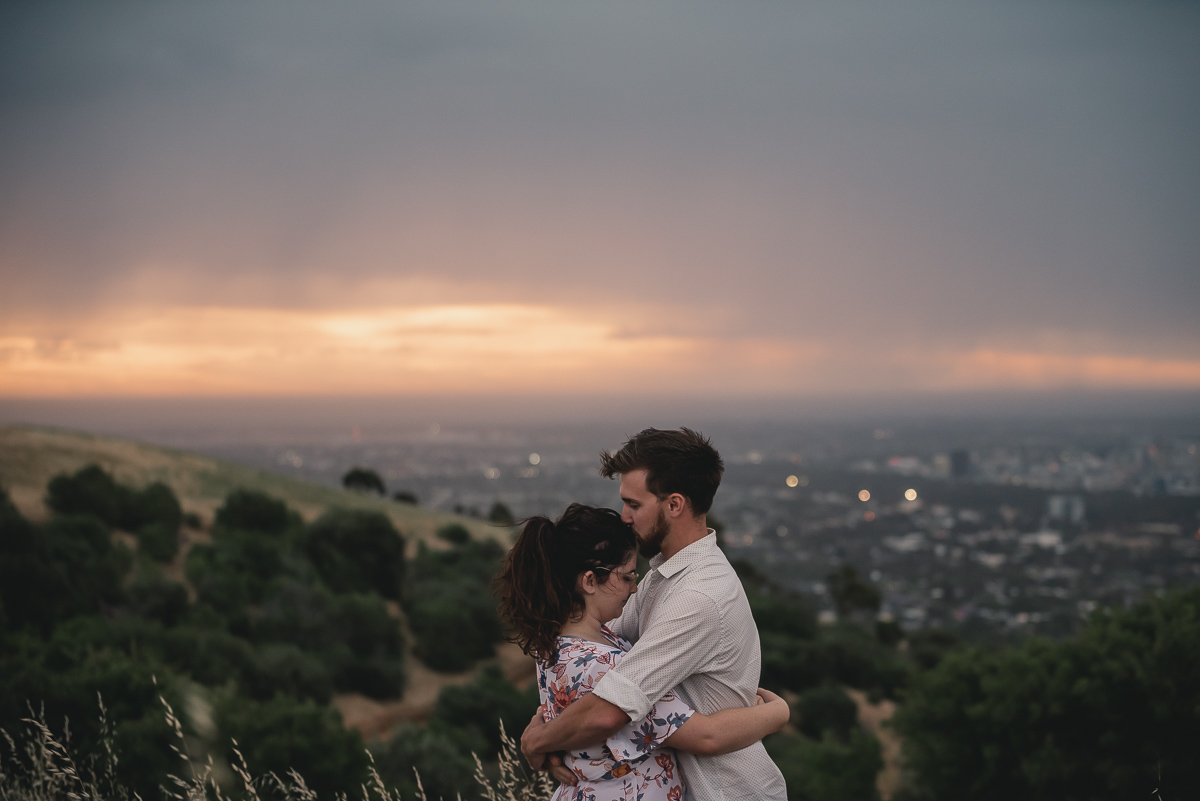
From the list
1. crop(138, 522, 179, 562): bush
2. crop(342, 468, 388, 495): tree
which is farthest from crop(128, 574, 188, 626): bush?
crop(342, 468, 388, 495): tree

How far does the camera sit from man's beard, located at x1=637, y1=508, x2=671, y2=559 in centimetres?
291

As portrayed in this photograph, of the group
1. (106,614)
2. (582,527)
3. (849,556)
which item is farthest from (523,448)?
(582,527)

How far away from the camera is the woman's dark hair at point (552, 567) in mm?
2822

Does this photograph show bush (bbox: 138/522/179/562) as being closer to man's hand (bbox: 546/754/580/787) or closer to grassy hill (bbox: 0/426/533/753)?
grassy hill (bbox: 0/426/533/753)

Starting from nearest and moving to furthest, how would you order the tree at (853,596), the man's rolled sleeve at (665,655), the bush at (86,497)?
the man's rolled sleeve at (665,655)
the bush at (86,497)
the tree at (853,596)

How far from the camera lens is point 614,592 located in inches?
115

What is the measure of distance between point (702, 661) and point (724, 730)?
0.25 meters

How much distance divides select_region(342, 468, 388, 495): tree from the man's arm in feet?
179

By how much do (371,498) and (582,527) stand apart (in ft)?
153

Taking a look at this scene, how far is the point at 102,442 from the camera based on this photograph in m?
38.9

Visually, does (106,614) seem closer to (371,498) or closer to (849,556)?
(371,498)

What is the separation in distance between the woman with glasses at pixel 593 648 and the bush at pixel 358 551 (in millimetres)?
25736

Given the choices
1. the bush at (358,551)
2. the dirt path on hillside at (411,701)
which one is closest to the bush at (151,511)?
the bush at (358,551)

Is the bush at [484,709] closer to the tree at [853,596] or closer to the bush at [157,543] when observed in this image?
the bush at [157,543]
